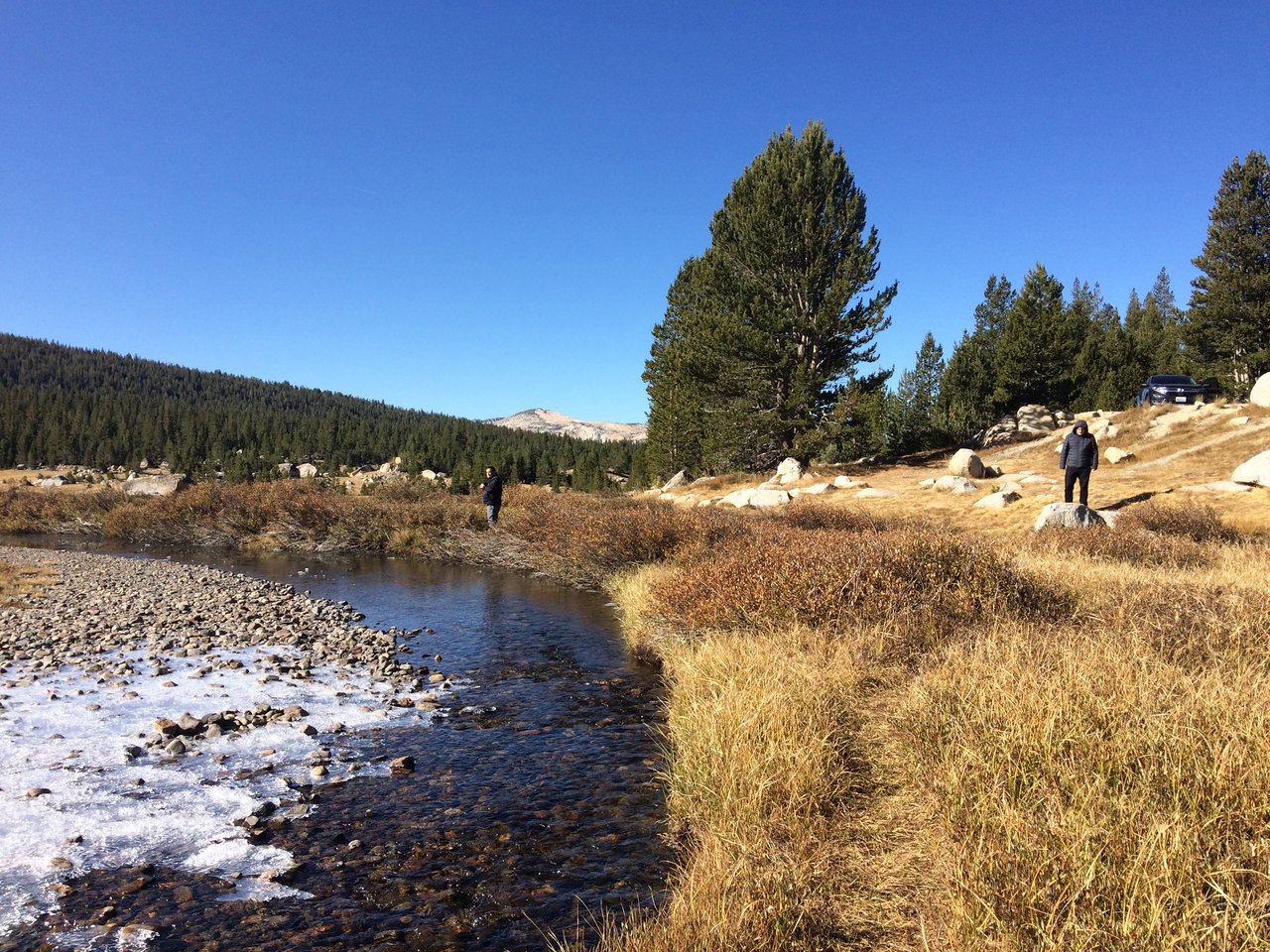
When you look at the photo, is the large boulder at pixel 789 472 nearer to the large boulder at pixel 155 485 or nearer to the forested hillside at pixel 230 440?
the large boulder at pixel 155 485

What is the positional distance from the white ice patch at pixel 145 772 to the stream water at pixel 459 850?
0.20m

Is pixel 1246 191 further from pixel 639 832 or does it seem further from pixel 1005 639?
pixel 639 832

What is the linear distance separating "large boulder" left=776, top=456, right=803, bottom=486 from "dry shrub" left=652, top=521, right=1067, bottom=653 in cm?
1802

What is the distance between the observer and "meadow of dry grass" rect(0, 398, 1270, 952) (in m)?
3.02

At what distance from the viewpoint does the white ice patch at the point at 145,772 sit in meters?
4.74

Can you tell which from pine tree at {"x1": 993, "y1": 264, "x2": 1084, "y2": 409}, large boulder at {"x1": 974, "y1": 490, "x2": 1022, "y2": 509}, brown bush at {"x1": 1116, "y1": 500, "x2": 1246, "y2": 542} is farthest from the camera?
pine tree at {"x1": 993, "y1": 264, "x2": 1084, "y2": 409}

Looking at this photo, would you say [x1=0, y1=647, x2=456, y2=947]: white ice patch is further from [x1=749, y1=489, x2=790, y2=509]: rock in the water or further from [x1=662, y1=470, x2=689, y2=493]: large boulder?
[x1=662, y1=470, x2=689, y2=493]: large boulder

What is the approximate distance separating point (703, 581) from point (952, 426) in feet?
115

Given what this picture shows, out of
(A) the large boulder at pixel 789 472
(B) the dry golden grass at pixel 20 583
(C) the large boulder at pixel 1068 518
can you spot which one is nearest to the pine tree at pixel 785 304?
(A) the large boulder at pixel 789 472

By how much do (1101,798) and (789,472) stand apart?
84.1 feet

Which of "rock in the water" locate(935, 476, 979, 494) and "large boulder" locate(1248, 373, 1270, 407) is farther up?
"large boulder" locate(1248, 373, 1270, 407)

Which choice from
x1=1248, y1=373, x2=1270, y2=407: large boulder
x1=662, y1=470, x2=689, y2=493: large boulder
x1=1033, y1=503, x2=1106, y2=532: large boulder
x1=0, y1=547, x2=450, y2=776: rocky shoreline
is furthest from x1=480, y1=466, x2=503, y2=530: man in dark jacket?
x1=1248, y1=373, x2=1270, y2=407: large boulder

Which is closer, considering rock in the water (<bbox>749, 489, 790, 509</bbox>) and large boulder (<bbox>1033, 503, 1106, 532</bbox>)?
large boulder (<bbox>1033, 503, 1106, 532</bbox>)

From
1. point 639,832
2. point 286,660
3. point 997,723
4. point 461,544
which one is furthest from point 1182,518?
point 461,544
